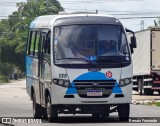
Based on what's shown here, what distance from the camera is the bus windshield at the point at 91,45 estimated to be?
1989 cm

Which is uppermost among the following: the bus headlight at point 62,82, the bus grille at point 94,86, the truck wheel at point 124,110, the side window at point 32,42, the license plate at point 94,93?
the side window at point 32,42

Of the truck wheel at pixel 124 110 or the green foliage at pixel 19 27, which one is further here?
the green foliage at pixel 19 27

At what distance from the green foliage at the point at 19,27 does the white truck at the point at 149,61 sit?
37173 millimetres

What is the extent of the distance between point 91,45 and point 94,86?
1.22 meters

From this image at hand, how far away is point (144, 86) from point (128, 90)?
82.6 feet

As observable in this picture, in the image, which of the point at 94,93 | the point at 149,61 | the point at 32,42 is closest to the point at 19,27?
the point at 149,61

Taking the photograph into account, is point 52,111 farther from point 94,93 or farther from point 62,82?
point 94,93

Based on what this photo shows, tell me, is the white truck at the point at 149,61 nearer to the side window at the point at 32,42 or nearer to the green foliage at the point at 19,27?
the side window at the point at 32,42

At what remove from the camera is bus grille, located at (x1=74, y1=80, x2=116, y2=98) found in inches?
771

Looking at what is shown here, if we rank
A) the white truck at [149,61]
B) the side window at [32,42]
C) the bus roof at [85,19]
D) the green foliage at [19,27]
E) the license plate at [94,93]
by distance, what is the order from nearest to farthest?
the license plate at [94,93] < the bus roof at [85,19] < the side window at [32,42] < the white truck at [149,61] < the green foliage at [19,27]

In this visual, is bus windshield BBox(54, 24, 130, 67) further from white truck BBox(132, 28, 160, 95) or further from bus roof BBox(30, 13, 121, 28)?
white truck BBox(132, 28, 160, 95)

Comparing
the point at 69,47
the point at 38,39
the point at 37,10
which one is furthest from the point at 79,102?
the point at 37,10

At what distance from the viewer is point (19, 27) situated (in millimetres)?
94875

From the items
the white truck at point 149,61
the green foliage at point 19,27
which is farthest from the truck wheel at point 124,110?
the green foliage at point 19,27
